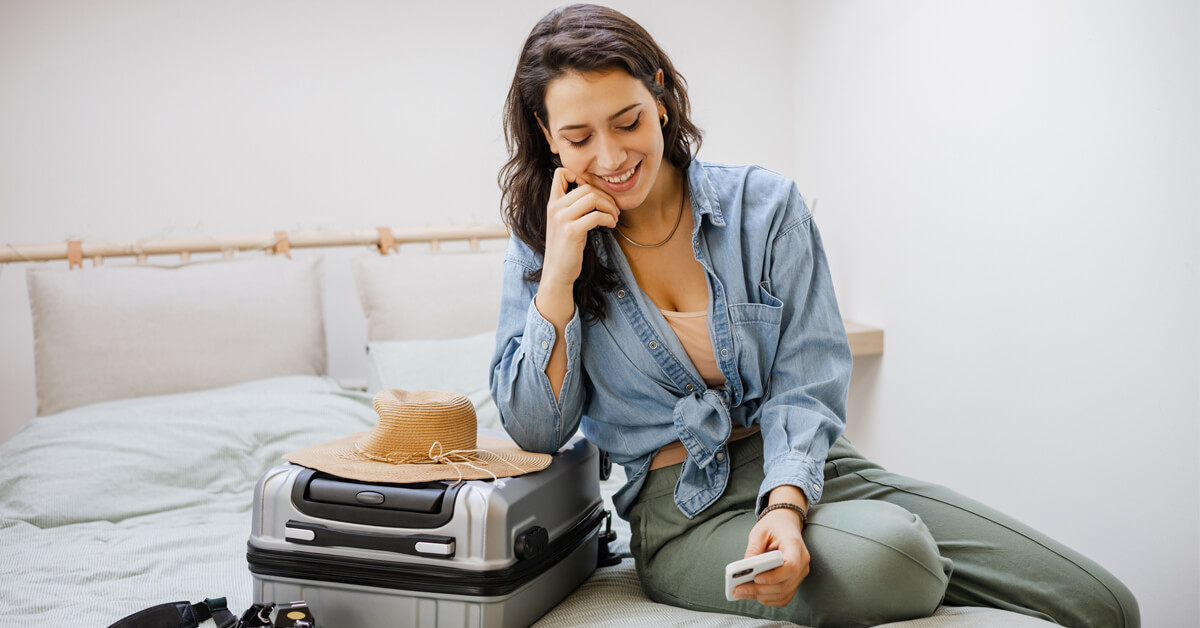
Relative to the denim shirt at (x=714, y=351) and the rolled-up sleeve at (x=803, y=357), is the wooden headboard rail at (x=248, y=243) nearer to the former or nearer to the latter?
the denim shirt at (x=714, y=351)

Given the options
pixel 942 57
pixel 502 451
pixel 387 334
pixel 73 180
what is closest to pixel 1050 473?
pixel 942 57

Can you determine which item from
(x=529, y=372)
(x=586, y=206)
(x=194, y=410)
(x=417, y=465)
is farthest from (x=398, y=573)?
(x=194, y=410)

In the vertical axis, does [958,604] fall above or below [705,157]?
below

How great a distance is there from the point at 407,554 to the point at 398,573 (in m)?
0.03

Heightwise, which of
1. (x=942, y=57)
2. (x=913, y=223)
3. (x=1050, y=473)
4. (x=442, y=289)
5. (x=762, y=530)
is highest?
(x=942, y=57)

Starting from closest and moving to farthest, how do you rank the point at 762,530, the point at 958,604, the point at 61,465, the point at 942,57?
1. the point at 762,530
2. the point at 958,604
3. the point at 61,465
4. the point at 942,57

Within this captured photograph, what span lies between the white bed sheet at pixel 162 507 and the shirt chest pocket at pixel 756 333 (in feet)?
1.09

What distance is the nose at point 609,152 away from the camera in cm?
115

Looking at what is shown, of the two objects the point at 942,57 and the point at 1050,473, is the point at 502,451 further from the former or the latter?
the point at 942,57

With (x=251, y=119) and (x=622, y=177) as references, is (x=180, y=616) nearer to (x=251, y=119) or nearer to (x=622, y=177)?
(x=622, y=177)

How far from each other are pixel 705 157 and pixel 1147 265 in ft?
5.33

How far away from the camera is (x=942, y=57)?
6.74ft

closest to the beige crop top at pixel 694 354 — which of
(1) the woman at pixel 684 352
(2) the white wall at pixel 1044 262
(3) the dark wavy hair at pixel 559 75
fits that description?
(1) the woman at pixel 684 352

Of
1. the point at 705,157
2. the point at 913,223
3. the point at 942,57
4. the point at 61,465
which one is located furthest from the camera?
the point at 705,157
